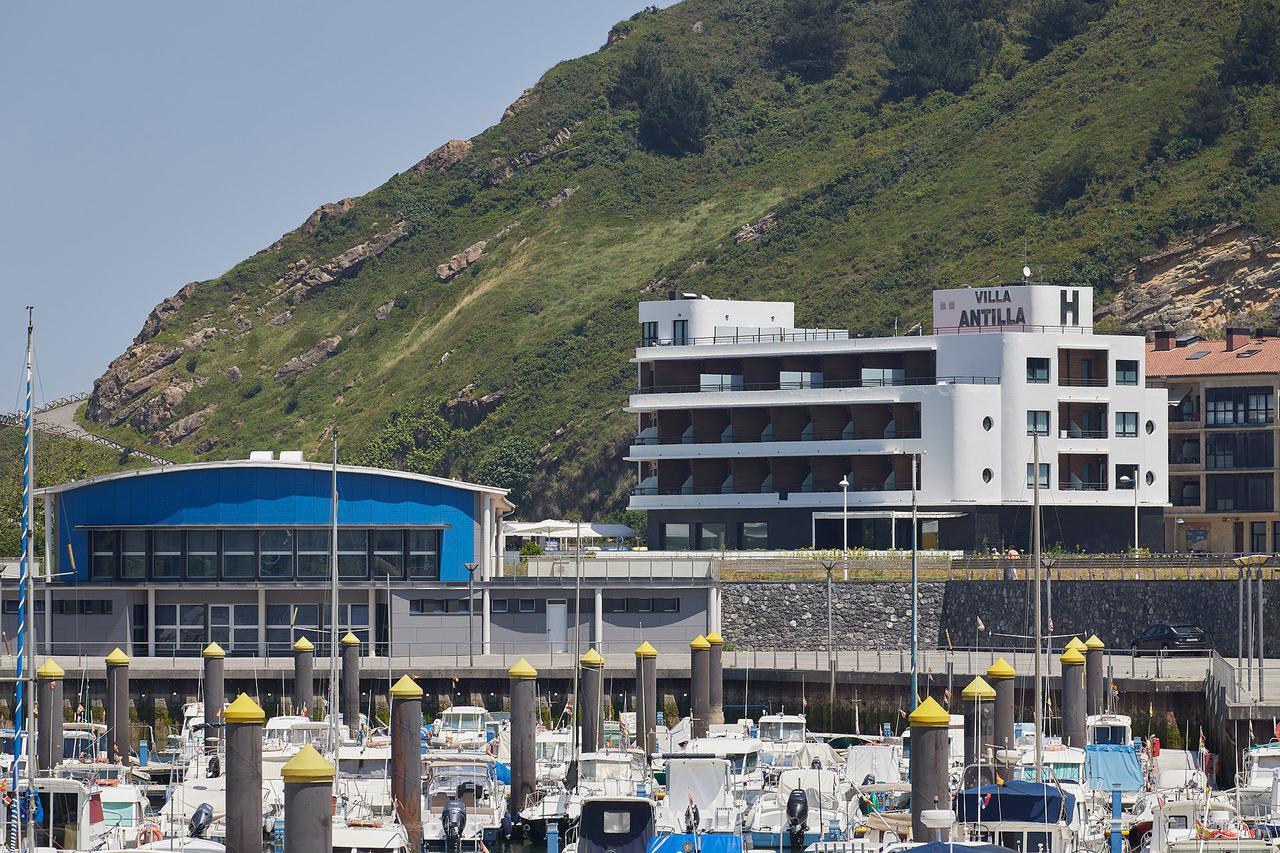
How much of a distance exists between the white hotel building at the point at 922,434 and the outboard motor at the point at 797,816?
53745 mm

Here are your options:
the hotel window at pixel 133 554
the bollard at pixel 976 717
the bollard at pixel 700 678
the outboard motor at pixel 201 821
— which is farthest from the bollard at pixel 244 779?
the hotel window at pixel 133 554

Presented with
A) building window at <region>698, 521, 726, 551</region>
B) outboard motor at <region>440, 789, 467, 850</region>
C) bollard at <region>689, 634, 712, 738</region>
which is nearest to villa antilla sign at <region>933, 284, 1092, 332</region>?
building window at <region>698, 521, 726, 551</region>

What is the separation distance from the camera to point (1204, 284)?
149375 millimetres

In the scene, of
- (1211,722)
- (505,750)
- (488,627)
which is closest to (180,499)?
(488,627)

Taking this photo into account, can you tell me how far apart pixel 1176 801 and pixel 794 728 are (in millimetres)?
16754

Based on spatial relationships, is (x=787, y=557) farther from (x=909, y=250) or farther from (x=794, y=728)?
(x=909, y=250)

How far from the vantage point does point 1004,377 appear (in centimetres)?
10950

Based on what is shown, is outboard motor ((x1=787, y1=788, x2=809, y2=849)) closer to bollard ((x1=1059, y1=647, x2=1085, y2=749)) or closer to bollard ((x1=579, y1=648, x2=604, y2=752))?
bollard ((x1=579, y1=648, x2=604, y2=752))

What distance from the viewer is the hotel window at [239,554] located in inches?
3327

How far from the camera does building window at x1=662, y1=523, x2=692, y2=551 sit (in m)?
113

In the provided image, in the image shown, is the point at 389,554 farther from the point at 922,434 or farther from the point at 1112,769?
the point at 1112,769

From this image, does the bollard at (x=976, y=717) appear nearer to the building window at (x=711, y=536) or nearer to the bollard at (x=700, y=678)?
the bollard at (x=700, y=678)

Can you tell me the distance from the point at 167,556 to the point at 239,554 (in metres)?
2.66

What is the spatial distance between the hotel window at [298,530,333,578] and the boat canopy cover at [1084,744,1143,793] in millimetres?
34505
